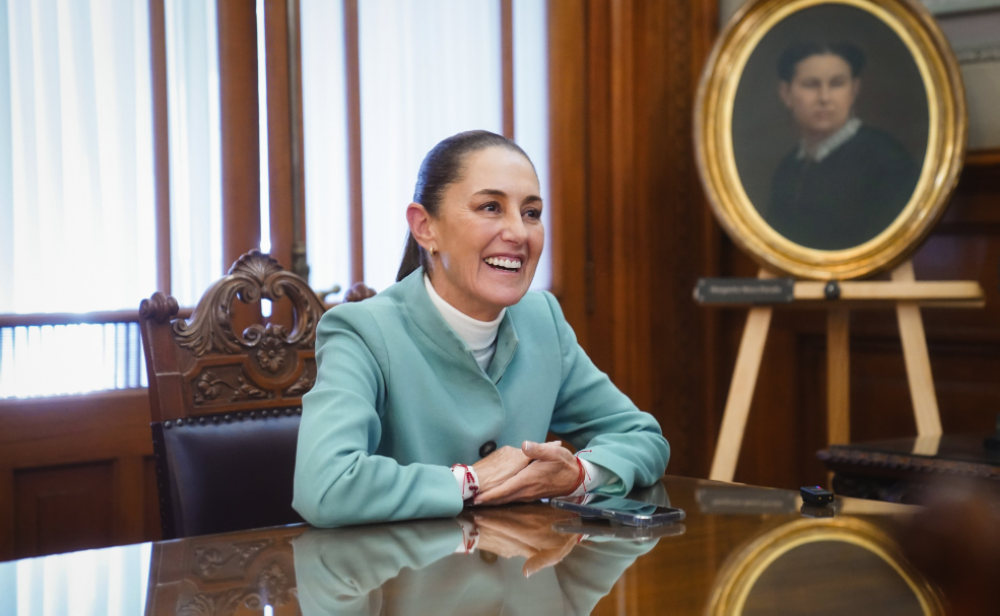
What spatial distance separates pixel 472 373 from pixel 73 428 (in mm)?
1269

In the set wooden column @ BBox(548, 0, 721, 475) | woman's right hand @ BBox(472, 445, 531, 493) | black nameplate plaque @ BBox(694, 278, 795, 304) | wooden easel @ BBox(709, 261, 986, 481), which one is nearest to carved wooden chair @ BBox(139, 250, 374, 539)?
woman's right hand @ BBox(472, 445, 531, 493)

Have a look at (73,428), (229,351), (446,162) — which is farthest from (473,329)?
(73,428)

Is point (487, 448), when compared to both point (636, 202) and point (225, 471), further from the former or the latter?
point (636, 202)

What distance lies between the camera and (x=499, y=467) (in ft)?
4.32

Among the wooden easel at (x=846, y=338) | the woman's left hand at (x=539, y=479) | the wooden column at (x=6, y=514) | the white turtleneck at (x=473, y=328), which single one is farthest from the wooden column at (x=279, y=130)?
the woman's left hand at (x=539, y=479)

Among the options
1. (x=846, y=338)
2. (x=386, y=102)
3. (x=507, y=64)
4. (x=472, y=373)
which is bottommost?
(x=846, y=338)

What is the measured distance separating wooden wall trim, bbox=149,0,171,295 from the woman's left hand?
1429mm

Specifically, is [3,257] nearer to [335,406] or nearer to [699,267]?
[335,406]

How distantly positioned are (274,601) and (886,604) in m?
0.54

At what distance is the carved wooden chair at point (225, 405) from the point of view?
146 cm

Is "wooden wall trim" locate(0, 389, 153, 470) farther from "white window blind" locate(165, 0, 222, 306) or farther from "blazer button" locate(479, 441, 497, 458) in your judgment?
"blazer button" locate(479, 441, 497, 458)

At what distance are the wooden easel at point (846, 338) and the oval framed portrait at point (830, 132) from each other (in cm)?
8

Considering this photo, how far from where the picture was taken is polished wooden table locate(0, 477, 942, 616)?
823 millimetres

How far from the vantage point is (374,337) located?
1.46 meters
